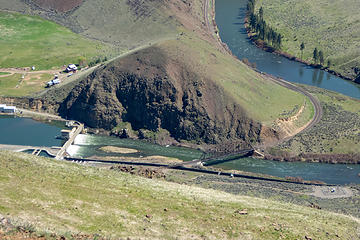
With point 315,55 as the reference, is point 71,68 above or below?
below

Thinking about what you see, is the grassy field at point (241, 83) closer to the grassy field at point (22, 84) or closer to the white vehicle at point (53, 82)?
the white vehicle at point (53, 82)

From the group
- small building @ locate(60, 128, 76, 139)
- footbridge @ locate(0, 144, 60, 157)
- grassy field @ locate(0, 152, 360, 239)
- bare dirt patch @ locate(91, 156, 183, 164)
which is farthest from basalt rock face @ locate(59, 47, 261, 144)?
grassy field @ locate(0, 152, 360, 239)

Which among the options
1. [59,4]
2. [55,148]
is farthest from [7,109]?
[59,4]

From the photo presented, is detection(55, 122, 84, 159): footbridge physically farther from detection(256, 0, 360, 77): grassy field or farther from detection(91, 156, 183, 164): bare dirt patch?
detection(256, 0, 360, 77): grassy field

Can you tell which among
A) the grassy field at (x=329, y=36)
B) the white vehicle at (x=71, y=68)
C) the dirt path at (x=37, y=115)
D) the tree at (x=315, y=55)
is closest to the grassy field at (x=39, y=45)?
the white vehicle at (x=71, y=68)

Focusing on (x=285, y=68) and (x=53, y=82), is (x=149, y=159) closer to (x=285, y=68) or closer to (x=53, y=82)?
(x=53, y=82)

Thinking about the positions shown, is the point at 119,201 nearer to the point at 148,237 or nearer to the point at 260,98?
the point at 148,237
